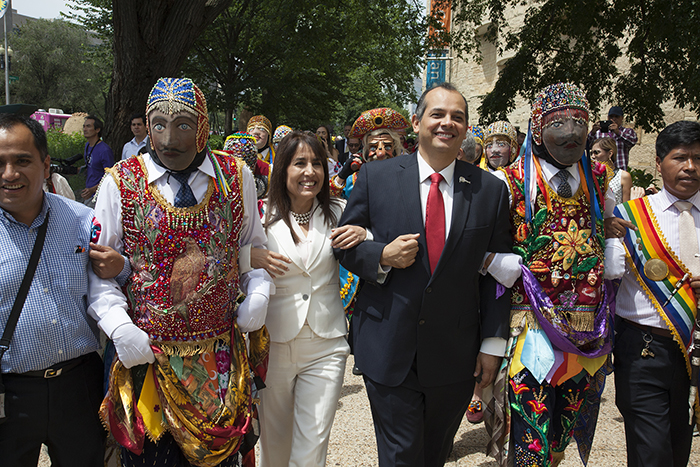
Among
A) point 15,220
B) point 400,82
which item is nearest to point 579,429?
point 15,220

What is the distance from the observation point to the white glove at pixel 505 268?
8.40 feet

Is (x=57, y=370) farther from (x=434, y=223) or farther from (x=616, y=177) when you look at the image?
(x=616, y=177)

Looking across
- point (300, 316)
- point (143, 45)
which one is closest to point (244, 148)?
point (300, 316)

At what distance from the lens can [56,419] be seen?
2271 millimetres

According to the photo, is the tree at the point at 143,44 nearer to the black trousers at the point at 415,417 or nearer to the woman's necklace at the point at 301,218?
the woman's necklace at the point at 301,218

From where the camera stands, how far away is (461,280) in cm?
252

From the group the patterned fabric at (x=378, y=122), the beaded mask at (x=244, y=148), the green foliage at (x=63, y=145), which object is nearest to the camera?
the patterned fabric at (x=378, y=122)

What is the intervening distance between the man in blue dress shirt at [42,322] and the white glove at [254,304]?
66cm

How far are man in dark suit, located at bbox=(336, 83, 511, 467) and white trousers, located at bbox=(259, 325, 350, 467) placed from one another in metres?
0.26

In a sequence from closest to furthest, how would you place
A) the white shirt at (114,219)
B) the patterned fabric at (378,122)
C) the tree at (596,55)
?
the white shirt at (114,219)
the patterned fabric at (378,122)
the tree at (596,55)

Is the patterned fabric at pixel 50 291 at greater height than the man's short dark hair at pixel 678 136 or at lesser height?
lesser

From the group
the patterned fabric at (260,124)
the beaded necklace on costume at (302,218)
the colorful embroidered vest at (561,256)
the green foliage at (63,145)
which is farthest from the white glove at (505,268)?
the green foliage at (63,145)

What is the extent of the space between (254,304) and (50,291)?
2.83ft

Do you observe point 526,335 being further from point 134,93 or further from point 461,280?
point 134,93
